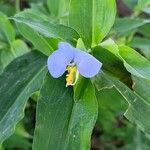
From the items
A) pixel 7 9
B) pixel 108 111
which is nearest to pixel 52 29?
pixel 108 111

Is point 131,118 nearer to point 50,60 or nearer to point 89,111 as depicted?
Result: point 89,111

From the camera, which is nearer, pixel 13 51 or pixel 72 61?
pixel 72 61

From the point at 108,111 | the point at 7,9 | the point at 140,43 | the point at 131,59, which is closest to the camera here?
the point at 131,59

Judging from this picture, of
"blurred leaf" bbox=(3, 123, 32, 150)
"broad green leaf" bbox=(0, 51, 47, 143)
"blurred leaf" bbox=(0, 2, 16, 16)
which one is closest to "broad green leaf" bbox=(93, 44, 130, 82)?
"broad green leaf" bbox=(0, 51, 47, 143)

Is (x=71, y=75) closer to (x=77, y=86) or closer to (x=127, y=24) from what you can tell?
(x=77, y=86)

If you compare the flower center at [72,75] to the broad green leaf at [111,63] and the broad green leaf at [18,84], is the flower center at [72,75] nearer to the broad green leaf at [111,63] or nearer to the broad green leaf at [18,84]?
the broad green leaf at [111,63]

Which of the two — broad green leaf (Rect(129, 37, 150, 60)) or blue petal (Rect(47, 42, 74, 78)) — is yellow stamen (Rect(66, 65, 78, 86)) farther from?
broad green leaf (Rect(129, 37, 150, 60))
